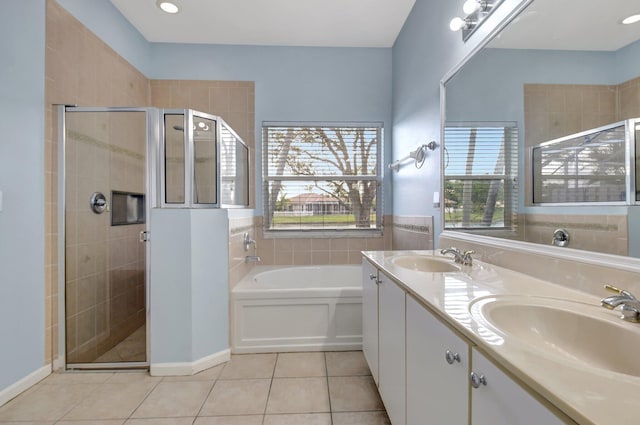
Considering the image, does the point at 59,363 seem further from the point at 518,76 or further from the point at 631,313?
the point at 518,76

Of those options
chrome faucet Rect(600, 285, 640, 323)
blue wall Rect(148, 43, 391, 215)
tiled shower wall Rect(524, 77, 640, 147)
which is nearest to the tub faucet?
blue wall Rect(148, 43, 391, 215)

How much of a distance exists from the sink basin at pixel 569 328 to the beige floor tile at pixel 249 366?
157 centimetres

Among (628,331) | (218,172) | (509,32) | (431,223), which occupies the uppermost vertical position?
(509,32)

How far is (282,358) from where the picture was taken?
2123mm

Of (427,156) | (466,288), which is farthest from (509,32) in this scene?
(466,288)

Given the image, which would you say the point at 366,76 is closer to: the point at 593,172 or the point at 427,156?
the point at 427,156

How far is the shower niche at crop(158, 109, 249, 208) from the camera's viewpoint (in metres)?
1.95

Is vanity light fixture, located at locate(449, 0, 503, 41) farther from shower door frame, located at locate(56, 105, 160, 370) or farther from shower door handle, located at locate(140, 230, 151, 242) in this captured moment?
shower door handle, located at locate(140, 230, 151, 242)

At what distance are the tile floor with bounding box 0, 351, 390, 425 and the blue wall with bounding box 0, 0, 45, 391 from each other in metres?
0.28

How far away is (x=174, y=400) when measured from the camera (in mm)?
1658

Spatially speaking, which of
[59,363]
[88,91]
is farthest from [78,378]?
[88,91]

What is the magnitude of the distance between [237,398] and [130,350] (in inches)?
35.9

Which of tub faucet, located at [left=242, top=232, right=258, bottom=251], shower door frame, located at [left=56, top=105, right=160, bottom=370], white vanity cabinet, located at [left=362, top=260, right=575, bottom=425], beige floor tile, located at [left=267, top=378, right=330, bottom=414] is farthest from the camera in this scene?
tub faucet, located at [left=242, top=232, right=258, bottom=251]

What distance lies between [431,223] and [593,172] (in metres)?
1.23
